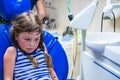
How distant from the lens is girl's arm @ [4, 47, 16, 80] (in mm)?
1294

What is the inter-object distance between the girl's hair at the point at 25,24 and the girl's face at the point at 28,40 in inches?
0.8

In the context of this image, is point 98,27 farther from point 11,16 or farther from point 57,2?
point 11,16

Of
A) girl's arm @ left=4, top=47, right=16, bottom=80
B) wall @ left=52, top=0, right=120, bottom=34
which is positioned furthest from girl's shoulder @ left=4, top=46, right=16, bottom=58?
wall @ left=52, top=0, right=120, bottom=34

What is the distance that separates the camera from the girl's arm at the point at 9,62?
1.29 metres

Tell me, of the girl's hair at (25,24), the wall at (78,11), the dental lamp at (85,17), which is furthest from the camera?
the wall at (78,11)

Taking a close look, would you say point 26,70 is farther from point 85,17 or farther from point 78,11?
point 78,11

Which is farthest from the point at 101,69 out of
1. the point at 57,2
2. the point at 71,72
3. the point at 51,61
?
the point at 57,2

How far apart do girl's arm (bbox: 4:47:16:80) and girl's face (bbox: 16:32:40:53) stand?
6 centimetres

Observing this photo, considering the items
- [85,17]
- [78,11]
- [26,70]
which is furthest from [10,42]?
[78,11]

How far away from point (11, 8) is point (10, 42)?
0.18 meters

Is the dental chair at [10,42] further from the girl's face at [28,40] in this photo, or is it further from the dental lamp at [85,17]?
the dental lamp at [85,17]

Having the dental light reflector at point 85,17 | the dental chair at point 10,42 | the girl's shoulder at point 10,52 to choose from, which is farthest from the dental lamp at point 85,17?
the girl's shoulder at point 10,52

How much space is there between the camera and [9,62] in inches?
51.3

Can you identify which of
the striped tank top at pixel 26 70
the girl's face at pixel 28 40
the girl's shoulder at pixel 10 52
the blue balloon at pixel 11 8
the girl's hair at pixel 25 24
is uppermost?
the blue balloon at pixel 11 8
